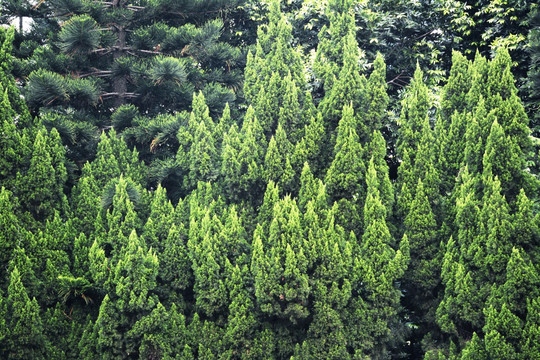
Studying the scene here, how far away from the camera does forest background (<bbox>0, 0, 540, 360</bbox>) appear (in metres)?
7.32

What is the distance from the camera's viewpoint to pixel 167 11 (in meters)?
12.0

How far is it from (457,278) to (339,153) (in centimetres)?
250

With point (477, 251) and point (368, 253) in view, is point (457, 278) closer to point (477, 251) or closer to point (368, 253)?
point (477, 251)

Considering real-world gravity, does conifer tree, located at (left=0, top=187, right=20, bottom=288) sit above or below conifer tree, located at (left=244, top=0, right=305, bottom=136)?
below

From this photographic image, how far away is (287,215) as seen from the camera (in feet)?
A: 25.5

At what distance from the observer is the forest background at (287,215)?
732cm

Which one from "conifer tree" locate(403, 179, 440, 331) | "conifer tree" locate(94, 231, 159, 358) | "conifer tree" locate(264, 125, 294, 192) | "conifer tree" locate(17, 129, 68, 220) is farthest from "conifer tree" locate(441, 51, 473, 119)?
"conifer tree" locate(17, 129, 68, 220)

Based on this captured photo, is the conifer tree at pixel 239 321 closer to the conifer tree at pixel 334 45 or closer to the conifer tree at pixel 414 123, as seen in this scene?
the conifer tree at pixel 414 123

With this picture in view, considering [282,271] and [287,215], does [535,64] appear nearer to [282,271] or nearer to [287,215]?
[287,215]

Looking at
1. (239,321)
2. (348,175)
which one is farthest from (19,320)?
(348,175)

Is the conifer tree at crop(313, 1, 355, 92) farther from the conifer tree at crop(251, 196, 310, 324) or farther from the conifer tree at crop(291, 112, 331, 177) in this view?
the conifer tree at crop(251, 196, 310, 324)

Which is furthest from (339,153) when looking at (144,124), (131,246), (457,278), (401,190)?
(144,124)

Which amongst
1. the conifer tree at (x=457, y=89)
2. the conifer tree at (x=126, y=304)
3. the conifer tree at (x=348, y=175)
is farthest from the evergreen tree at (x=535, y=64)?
the conifer tree at (x=126, y=304)

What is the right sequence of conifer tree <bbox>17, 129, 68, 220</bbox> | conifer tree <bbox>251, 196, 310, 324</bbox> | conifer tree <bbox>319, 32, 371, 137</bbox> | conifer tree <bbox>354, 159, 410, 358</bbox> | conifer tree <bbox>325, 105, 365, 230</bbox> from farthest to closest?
conifer tree <bbox>319, 32, 371, 137</bbox>, conifer tree <bbox>17, 129, 68, 220</bbox>, conifer tree <bbox>325, 105, 365, 230</bbox>, conifer tree <bbox>354, 159, 410, 358</bbox>, conifer tree <bbox>251, 196, 310, 324</bbox>
